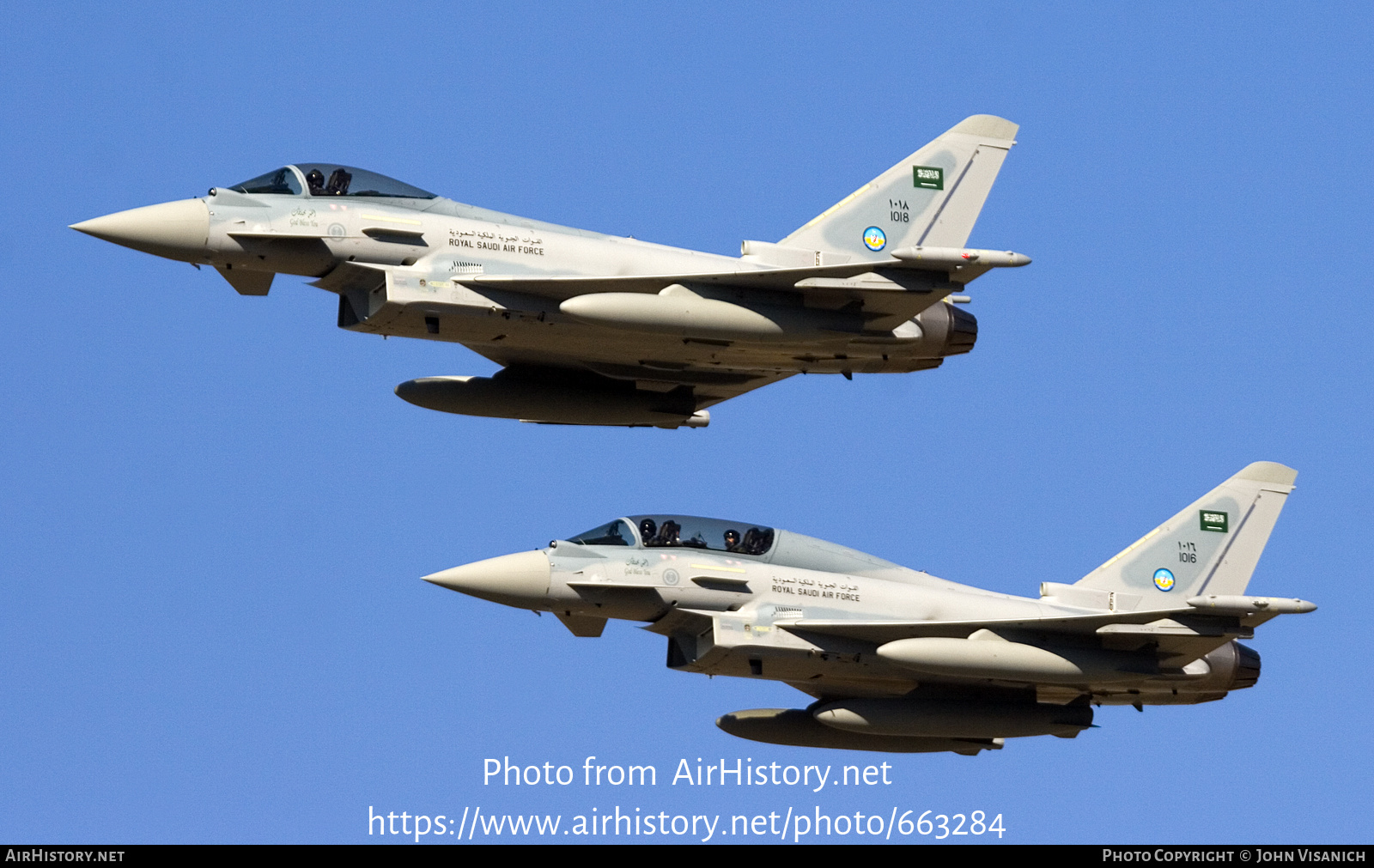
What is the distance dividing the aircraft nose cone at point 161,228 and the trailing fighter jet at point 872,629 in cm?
588

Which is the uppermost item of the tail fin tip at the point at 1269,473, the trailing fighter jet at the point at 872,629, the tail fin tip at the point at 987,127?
the tail fin tip at the point at 987,127

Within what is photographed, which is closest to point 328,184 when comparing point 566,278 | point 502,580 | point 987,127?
point 566,278

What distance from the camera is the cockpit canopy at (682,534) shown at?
115ft

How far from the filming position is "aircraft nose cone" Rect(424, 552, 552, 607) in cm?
3419

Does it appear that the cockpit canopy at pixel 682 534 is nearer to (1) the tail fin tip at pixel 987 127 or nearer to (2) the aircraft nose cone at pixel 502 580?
(2) the aircraft nose cone at pixel 502 580

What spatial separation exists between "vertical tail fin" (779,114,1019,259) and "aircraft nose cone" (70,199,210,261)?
882 centimetres

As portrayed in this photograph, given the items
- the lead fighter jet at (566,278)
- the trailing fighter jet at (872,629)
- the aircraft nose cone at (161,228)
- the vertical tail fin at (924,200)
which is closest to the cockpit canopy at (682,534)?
the trailing fighter jet at (872,629)

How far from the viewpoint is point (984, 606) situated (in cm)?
3600

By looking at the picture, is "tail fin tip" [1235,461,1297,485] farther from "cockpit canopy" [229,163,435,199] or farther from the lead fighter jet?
"cockpit canopy" [229,163,435,199]

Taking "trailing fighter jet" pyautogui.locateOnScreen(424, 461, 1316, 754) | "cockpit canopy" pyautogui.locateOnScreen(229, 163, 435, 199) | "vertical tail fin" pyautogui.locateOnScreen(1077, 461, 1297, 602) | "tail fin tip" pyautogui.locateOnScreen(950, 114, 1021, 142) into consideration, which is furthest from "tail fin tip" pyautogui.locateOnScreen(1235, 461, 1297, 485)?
"cockpit canopy" pyautogui.locateOnScreen(229, 163, 435, 199)

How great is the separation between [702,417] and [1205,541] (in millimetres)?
8257

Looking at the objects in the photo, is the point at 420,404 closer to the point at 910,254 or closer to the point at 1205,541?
the point at 910,254

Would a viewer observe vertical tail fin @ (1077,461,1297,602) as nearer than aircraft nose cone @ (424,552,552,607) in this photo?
No
